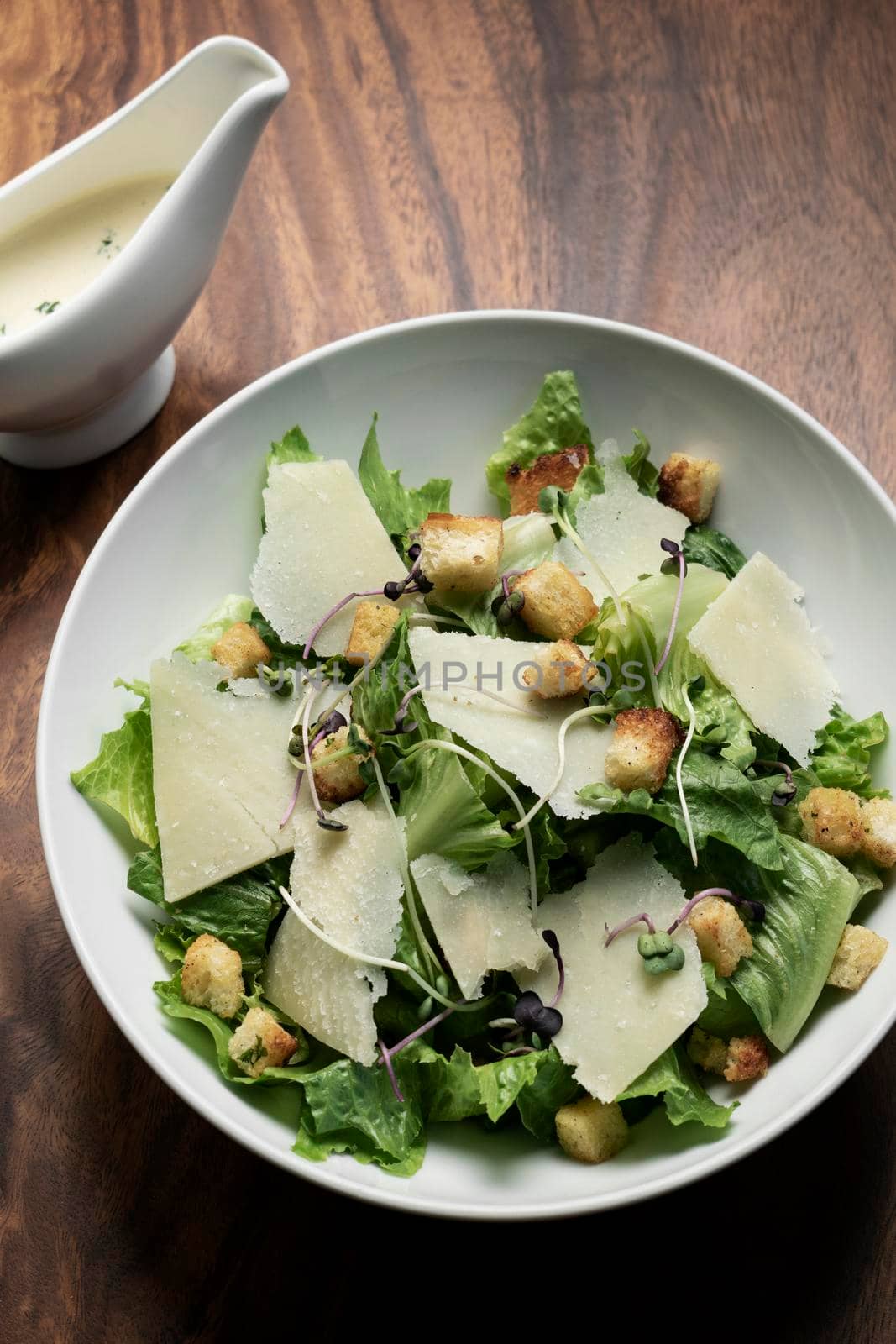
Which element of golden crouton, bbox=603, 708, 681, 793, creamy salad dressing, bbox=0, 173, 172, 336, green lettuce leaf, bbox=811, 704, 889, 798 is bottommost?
green lettuce leaf, bbox=811, 704, 889, 798

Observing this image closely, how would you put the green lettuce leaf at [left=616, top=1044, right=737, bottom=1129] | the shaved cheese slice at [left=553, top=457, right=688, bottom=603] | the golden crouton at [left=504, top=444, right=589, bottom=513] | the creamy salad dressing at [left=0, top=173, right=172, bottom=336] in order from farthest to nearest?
the creamy salad dressing at [left=0, top=173, right=172, bottom=336] < the golden crouton at [left=504, top=444, right=589, bottom=513] < the shaved cheese slice at [left=553, top=457, right=688, bottom=603] < the green lettuce leaf at [left=616, top=1044, right=737, bottom=1129]

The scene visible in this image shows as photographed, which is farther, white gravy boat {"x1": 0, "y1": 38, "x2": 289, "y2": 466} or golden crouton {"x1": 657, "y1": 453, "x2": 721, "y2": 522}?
golden crouton {"x1": 657, "y1": 453, "x2": 721, "y2": 522}

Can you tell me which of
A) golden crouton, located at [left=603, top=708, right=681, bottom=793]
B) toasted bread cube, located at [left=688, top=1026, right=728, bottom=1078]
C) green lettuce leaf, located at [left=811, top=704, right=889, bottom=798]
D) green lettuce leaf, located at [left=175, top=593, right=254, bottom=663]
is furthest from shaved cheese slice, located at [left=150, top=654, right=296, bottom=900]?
green lettuce leaf, located at [left=811, top=704, right=889, bottom=798]

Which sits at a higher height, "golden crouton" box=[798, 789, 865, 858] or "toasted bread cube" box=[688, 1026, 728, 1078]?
"golden crouton" box=[798, 789, 865, 858]

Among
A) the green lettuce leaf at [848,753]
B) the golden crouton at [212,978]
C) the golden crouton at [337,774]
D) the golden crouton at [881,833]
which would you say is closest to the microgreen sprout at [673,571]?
the green lettuce leaf at [848,753]

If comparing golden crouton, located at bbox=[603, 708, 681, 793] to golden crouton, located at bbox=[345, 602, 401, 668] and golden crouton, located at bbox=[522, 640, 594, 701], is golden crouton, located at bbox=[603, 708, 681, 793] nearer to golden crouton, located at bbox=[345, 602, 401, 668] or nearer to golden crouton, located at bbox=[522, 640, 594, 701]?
golden crouton, located at bbox=[522, 640, 594, 701]

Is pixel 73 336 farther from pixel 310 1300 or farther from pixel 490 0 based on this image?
pixel 310 1300
